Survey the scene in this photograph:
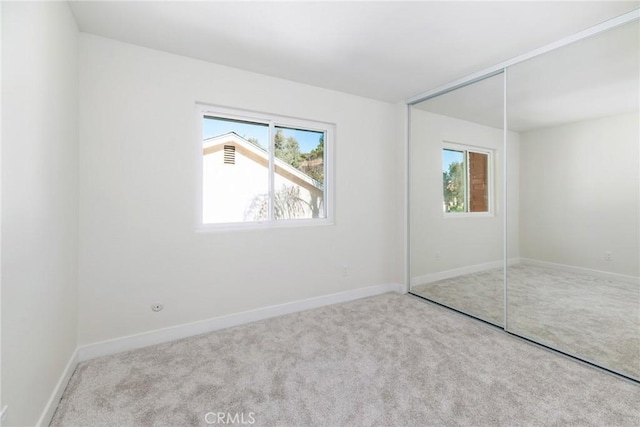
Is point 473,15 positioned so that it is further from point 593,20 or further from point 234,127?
point 234,127

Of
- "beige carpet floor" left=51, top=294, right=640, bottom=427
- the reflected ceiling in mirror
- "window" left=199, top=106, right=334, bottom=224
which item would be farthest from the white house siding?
the reflected ceiling in mirror

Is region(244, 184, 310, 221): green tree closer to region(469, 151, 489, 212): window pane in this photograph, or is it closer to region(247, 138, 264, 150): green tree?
region(247, 138, 264, 150): green tree

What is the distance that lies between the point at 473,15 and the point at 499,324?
261 centimetres

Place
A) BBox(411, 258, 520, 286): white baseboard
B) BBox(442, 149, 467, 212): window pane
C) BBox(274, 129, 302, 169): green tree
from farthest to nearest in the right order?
1. BBox(442, 149, 467, 212): window pane
2. BBox(274, 129, 302, 169): green tree
3. BBox(411, 258, 520, 286): white baseboard

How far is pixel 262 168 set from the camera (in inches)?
115

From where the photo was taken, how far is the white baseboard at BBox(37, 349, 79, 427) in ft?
4.74

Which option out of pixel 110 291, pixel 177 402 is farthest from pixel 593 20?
pixel 110 291

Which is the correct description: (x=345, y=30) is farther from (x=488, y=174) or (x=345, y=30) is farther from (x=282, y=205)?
(x=488, y=174)

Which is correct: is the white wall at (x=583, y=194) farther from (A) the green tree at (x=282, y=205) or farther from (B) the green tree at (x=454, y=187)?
(A) the green tree at (x=282, y=205)

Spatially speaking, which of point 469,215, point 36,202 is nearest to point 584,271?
point 469,215

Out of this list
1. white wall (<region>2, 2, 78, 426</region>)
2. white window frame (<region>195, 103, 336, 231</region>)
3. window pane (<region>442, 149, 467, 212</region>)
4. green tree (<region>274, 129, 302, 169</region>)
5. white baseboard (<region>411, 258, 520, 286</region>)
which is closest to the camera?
white wall (<region>2, 2, 78, 426</region>)

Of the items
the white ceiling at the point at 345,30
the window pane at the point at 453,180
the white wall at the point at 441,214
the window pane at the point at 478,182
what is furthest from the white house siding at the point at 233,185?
the window pane at the point at 478,182

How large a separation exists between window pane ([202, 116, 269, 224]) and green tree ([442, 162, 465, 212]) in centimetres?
210

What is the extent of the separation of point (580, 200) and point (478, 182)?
89 centimetres
